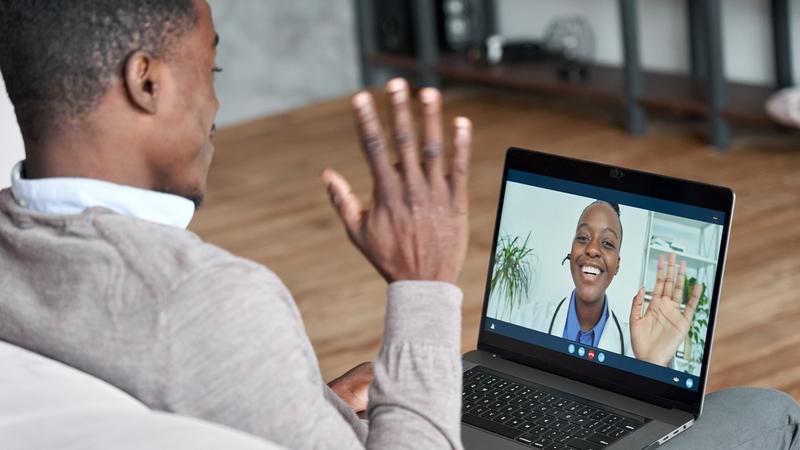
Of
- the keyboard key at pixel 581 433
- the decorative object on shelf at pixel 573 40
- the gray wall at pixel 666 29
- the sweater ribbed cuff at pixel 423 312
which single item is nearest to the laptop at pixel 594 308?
the keyboard key at pixel 581 433

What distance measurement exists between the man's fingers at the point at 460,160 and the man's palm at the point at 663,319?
47 centimetres

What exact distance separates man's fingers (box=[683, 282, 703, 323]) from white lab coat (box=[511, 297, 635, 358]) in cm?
8

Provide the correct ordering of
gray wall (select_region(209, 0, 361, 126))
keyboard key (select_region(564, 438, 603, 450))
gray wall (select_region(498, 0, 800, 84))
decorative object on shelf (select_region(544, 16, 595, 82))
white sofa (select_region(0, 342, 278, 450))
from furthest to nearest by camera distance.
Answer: gray wall (select_region(209, 0, 361, 126)) < decorative object on shelf (select_region(544, 16, 595, 82)) < gray wall (select_region(498, 0, 800, 84)) < keyboard key (select_region(564, 438, 603, 450)) < white sofa (select_region(0, 342, 278, 450))

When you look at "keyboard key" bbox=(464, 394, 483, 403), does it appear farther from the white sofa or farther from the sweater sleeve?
Result: the white sofa

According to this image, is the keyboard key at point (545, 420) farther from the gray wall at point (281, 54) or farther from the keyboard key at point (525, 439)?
the gray wall at point (281, 54)

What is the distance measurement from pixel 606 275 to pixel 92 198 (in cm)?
68

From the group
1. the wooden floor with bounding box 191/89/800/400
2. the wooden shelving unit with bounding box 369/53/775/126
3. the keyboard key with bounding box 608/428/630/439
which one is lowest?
the wooden floor with bounding box 191/89/800/400

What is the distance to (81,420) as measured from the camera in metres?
0.94

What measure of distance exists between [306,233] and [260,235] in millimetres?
152

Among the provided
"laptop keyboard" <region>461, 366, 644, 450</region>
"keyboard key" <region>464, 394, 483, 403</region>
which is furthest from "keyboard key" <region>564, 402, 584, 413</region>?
"keyboard key" <region>464, 394, 483, 403</region>

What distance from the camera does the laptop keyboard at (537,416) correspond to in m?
1.42

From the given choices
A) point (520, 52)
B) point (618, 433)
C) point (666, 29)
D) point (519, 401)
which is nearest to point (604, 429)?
point (618, 433)

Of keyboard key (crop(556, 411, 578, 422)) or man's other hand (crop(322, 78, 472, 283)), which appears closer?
man's other hand (crop(322, 78, 472, 283))

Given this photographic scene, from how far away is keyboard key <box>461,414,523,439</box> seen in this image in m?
1.46
